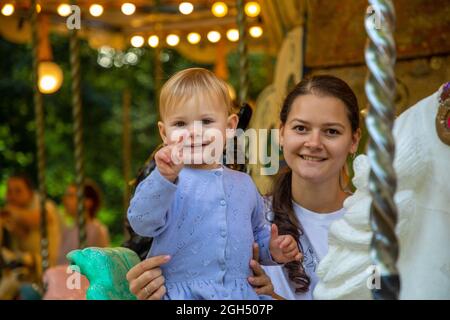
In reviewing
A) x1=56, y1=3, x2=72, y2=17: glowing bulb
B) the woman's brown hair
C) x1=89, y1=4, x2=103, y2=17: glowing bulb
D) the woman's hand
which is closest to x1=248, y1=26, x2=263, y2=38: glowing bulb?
x1=89, y1=4, x2=103, y2=17: glowing bulb

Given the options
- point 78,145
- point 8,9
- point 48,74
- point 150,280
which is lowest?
point 150,280

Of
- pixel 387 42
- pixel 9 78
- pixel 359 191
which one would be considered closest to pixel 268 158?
pixel 359 191

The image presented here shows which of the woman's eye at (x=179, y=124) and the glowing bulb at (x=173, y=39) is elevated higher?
the glowing bulb at (x=173, y=39)

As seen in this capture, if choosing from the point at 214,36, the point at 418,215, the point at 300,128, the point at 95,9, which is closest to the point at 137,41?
the point at 214,36

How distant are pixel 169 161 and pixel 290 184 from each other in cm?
60

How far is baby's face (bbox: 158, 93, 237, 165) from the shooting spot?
1757 mm

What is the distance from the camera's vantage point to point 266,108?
3371mm

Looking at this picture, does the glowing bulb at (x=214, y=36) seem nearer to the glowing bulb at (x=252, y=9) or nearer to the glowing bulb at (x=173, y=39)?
the glowing bulb at (x=173, y=39)

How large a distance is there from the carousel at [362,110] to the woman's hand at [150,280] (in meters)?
0.11

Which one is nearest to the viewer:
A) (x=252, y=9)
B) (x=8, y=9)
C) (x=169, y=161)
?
(x=169, y=161)

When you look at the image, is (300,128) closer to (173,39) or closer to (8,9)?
(8,9)

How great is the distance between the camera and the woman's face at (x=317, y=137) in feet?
6.41

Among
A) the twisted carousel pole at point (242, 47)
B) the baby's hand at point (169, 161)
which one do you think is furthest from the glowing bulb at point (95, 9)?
the baby's hand at point (169, 161)

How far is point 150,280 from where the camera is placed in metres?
1.80
